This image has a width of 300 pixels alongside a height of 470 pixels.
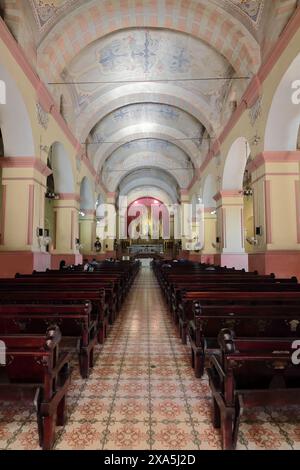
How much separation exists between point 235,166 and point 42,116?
6.61 meters

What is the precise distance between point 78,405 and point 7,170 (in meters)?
6.48

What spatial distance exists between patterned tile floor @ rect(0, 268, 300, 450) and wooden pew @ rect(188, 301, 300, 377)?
344 millimetres

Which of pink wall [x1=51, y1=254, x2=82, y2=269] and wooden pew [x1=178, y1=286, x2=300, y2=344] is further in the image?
pink wall [x1=51, y1=254, x2=82, y2=269]

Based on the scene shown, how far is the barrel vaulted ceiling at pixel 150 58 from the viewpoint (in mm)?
7418

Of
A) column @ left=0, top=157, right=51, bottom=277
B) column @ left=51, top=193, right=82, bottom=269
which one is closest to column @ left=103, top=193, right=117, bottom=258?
column @ left=51, top=193, right=82, bottom=269

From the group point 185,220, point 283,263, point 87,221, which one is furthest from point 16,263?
point 185,220

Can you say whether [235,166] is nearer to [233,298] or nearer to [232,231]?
[232,231]

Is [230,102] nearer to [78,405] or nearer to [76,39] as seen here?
[76,39]

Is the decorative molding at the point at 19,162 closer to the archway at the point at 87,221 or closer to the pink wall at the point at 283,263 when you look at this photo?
the pink wall at the point at 283,263

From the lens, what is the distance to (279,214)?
24.2ft

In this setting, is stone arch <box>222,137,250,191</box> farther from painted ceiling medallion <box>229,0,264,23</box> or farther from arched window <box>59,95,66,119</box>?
arched window <box>59,95,66,119</box>

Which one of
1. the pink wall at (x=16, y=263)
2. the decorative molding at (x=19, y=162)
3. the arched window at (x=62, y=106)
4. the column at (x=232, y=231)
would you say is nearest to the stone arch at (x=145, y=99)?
the arched window at (x=62, y=106)

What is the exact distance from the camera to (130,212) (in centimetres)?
3094

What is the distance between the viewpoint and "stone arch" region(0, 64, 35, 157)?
6777mm
